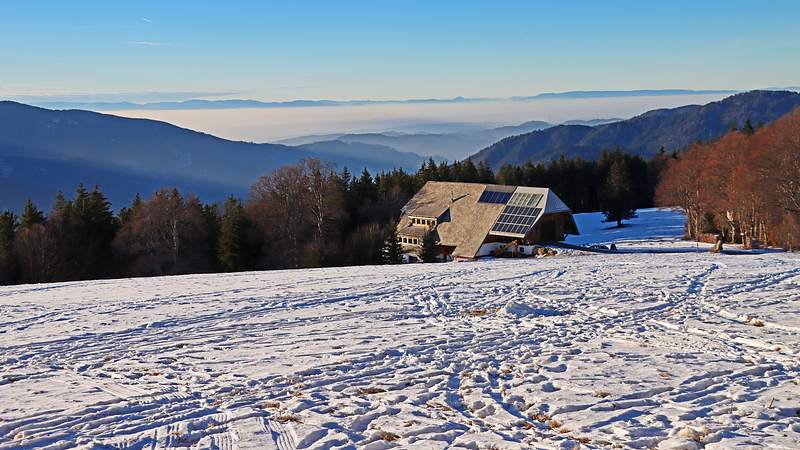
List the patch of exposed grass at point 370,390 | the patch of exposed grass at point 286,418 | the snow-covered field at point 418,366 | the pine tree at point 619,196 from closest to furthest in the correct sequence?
the snow-covered field at point 418,366 < the patch of exposed grass at point 286,418 < the patch of exposed grass at point 370,390 < the pine tree at point 619,196

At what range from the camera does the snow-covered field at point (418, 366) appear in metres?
7.88

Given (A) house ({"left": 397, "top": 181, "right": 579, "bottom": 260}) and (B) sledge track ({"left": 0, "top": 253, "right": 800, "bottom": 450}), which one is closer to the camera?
(B) sledge track ({"left": 0, "top": 253, "right": 800, "bottom": 450})

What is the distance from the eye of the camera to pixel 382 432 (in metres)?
7.87

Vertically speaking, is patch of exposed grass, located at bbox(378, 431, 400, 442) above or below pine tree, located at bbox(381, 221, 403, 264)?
above

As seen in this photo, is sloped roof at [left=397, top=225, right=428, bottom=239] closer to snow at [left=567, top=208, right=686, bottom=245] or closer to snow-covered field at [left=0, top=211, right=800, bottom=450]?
snow at [left=567, top=208, right=686, bottom=245]

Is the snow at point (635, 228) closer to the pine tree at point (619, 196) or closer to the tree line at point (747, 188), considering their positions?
the pine tree at point (619, 196)

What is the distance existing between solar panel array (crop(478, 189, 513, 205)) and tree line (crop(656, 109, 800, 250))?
1523 cm

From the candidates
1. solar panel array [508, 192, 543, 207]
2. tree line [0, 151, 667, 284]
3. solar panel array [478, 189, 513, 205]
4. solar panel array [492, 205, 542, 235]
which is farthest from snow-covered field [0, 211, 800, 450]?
solar panel array [478, 189, 513, 205]

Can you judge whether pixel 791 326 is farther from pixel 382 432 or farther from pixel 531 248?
pixel 531 248

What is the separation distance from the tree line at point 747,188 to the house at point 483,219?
1050cm

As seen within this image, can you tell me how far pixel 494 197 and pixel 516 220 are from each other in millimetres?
3987

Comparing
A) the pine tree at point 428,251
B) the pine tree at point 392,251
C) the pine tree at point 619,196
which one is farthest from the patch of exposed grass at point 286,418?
the pine tree at point 619,196

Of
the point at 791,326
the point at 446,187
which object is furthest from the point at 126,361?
the point at 446,187

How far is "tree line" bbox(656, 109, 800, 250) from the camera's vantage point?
40.5 m
